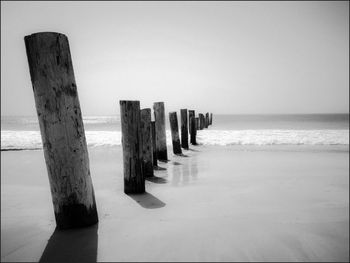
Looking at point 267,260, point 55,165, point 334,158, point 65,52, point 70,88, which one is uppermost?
point 65,52

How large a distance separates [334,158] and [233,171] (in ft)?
10.6

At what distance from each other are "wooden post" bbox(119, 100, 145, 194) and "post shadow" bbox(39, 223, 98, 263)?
1393 millimetres

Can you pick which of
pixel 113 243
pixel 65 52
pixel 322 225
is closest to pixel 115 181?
pixel 113 243

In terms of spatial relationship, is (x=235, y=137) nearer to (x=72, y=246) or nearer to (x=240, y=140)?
(x=240, y=140)

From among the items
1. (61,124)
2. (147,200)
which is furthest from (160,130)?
(61,124)

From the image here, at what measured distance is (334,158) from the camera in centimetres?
723

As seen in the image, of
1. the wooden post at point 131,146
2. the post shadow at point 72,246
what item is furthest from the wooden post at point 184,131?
the post shadow at point 72,246

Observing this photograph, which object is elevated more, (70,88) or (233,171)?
(70,88)

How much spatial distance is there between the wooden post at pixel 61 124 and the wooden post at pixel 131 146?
4.54 feet

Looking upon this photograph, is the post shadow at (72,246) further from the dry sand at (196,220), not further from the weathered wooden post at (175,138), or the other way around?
the weathered wooden post at (175,138)

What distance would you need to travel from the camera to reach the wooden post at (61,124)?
8.02ft

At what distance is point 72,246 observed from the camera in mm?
2369

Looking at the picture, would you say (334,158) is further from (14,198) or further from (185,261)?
(14,198)

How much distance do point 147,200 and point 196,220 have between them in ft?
3.25
